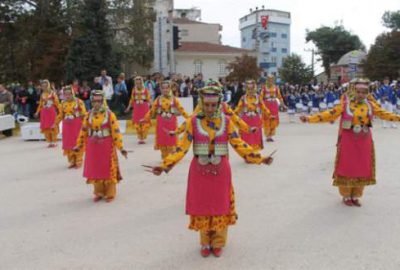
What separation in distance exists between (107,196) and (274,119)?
7.49 metres

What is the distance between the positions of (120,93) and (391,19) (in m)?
55.6

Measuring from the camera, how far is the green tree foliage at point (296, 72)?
52938mm

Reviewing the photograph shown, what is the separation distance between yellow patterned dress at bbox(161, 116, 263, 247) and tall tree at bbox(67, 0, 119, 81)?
19.8 m

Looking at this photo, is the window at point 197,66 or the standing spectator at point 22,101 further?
the window at point 197,66

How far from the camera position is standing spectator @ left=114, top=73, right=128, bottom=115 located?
1931cm

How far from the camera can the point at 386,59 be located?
4462 centimetres

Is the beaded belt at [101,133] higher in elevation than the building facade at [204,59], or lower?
lower

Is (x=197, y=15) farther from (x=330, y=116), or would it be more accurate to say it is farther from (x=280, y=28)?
(x=330, y=116)

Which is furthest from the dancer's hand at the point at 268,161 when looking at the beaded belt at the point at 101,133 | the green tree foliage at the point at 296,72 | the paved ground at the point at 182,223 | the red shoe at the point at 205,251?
the green tree foliage at the point at 296,72

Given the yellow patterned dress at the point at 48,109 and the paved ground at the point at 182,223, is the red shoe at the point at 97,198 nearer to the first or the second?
the paved ground at the point at 182,223

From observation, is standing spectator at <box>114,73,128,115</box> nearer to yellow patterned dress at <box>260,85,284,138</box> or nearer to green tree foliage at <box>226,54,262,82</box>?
yellow patterned dress at <box>260,85,284,138</box>

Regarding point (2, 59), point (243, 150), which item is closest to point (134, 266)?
point (243, 150)

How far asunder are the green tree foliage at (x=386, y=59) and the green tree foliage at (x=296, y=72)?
841 cm

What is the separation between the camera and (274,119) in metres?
14.0
